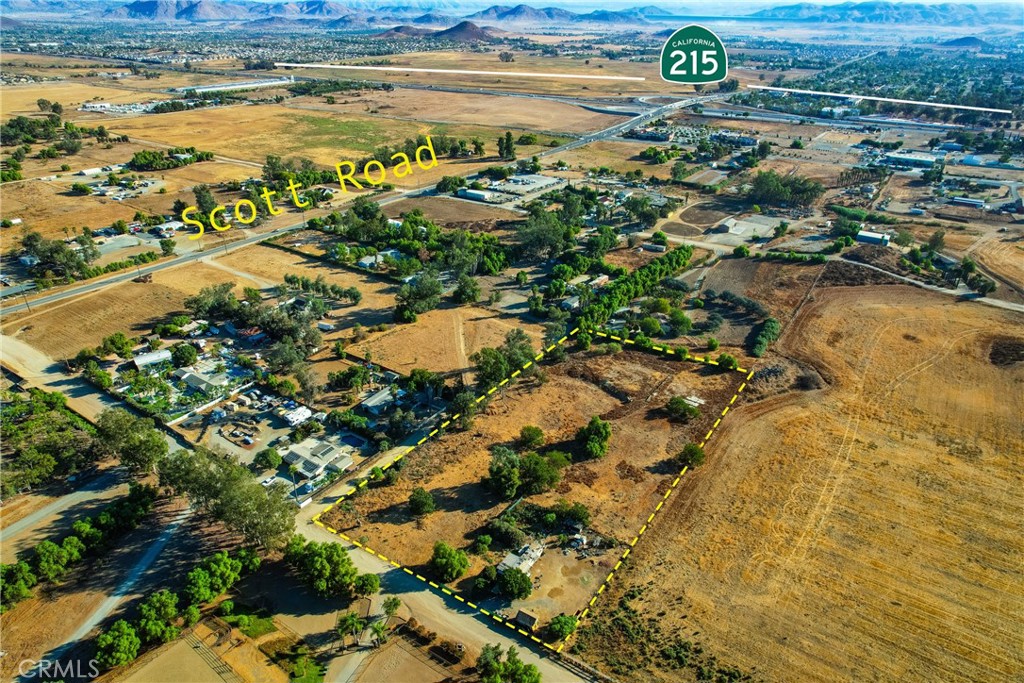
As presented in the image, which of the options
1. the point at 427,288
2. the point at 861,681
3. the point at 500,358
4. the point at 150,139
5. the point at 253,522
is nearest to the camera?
the point at 861,681

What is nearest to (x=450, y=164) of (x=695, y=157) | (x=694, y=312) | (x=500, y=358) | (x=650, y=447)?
(x=695, y=157)

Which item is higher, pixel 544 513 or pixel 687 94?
pixel 687 94

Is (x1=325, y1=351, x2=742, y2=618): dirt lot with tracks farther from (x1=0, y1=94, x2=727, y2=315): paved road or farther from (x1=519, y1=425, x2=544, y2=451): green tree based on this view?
(x1=0, y1=94, x2=727, y2=315): paved road

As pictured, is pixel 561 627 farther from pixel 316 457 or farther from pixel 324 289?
pixel 324 289

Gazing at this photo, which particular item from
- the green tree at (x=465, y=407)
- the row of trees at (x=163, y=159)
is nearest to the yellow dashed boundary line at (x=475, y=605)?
the green tree at (x=465, y=407)

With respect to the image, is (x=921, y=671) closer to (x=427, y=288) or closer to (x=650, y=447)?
(x=650, y=447)

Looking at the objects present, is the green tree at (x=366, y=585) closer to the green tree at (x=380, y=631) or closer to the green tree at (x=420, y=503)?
the green tree at (x=380, y=631)
